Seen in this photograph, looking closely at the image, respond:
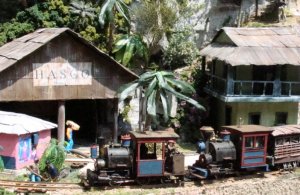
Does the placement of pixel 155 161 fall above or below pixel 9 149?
below

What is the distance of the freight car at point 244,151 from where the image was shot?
24125 mm

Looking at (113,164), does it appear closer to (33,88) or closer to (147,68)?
(33,88)

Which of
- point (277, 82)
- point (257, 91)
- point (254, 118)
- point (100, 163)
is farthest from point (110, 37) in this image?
point (100, 163)

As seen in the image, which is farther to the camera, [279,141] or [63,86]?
[63,86]

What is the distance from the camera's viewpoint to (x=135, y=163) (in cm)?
2242

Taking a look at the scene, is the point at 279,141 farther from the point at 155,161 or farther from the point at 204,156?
the point at 155,161

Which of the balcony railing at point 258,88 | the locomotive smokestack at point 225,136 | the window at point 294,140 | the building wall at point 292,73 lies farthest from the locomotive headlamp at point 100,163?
the building wall at point 292,73

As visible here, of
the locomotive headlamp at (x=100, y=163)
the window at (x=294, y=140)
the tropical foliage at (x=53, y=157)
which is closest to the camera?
the locomotive headlamp at (x=100, y=163)

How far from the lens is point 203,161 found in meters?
24.2

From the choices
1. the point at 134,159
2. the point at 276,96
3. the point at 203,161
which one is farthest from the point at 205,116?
the point at 134,159

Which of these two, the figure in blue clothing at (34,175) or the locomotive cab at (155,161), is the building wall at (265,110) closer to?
the locomotive cab at (155,161)

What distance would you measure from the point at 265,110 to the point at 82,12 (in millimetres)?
13096

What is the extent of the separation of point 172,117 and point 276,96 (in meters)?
6.49

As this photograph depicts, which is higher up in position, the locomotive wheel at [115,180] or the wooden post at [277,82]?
the wooden post at [277,82]
